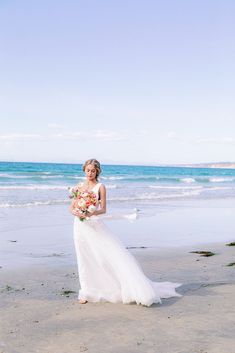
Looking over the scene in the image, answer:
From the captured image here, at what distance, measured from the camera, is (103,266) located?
257 inches

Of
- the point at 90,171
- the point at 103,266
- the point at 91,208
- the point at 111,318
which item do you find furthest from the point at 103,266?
the point at 90,171

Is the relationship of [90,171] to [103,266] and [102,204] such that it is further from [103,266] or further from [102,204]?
[103,266]

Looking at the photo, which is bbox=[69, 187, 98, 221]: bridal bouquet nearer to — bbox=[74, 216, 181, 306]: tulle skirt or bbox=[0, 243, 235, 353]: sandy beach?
bbox=[74, 216, 181, 306]: tulle skirt

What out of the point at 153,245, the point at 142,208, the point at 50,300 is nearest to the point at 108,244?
the point at 50,300

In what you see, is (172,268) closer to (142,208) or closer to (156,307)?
(156,307)

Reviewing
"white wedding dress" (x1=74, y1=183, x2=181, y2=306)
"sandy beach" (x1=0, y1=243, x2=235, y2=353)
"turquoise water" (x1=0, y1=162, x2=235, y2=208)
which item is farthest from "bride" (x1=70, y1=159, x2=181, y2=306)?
"turquoise water" (x1=0, y1=162, x2=235, y2=208)

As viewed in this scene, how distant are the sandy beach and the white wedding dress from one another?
0.20 meters

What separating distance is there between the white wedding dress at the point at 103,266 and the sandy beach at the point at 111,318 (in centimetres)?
20

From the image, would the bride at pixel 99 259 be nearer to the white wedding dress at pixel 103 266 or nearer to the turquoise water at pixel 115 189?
the white wedding dress at pixel 103 266

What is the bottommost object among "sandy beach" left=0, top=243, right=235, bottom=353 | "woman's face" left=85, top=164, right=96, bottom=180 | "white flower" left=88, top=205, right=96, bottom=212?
"sandy beach" left=0, top=243, right=235, bottom=353

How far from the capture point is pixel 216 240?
12609 millimetres

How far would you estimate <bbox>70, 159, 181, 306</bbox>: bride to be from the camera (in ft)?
21.0

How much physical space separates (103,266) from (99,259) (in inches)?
4.5

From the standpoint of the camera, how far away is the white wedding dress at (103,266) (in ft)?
20.9
